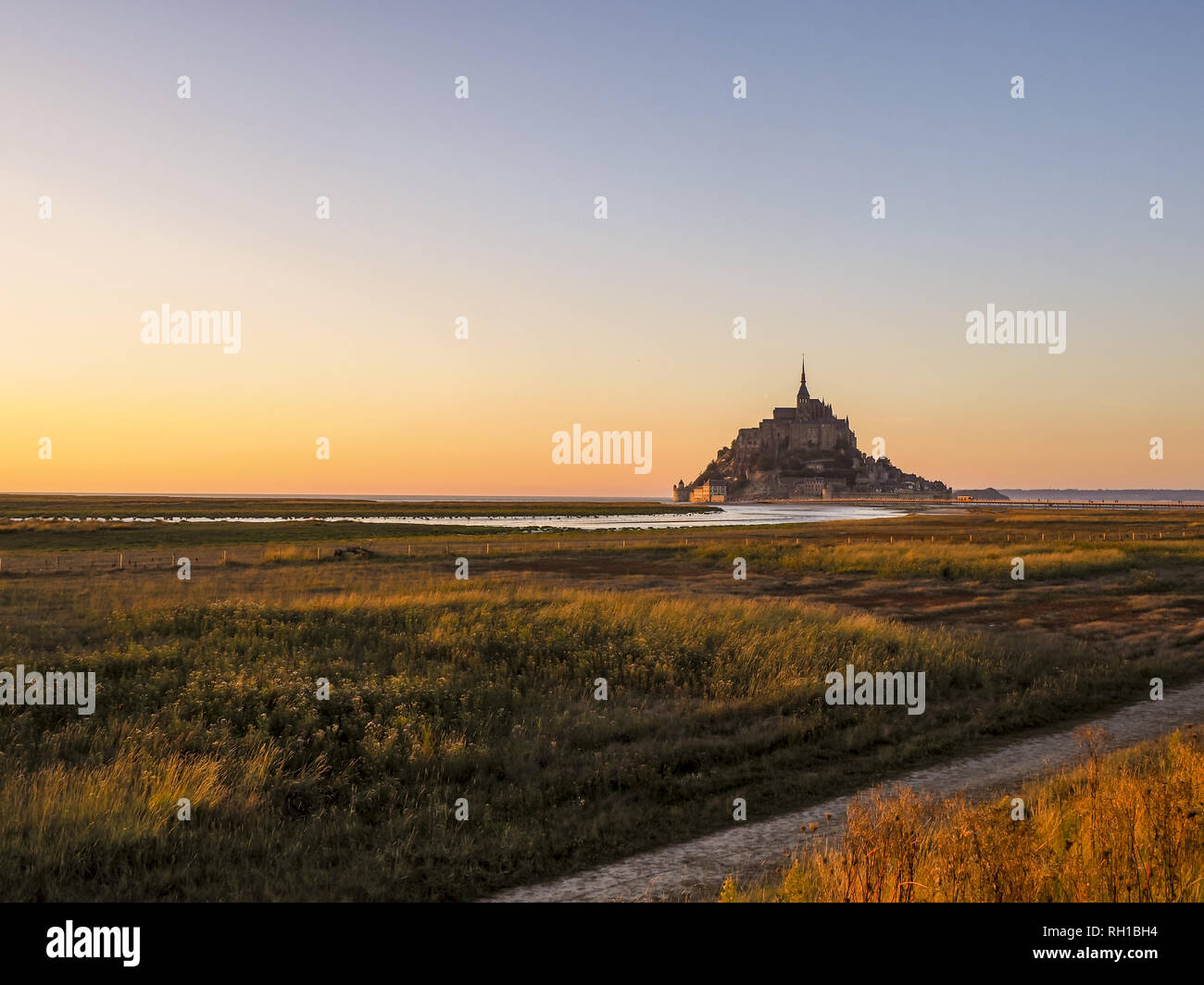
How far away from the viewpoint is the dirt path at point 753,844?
738cm

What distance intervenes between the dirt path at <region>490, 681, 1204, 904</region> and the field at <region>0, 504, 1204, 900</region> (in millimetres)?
423

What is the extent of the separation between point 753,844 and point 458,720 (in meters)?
5.76

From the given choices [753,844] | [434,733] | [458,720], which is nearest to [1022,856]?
[753,844]

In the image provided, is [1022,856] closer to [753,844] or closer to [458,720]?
[753,844]

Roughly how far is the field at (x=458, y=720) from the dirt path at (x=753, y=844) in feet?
1.39

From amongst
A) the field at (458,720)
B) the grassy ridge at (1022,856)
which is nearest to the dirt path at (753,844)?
the field at (458,720)

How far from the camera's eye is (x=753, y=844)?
8500 mm

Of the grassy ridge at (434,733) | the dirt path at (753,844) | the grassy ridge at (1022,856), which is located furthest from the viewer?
the grassy ridge at (434,733)

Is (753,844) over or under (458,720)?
under

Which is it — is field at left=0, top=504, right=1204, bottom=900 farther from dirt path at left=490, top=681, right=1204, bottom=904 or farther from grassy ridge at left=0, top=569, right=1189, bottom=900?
dirt path at left=490, top=681, right=1204, bottom=904

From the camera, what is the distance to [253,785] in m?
9.35

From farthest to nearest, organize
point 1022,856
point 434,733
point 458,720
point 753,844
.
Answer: point 458,720
point 434,733
point 753,844
point 1022,856

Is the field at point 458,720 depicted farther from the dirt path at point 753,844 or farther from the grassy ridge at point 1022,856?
the grassy ridge at point 1022,856

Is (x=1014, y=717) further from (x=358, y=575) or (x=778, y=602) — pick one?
(x=358, y=575)
